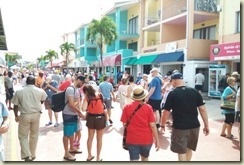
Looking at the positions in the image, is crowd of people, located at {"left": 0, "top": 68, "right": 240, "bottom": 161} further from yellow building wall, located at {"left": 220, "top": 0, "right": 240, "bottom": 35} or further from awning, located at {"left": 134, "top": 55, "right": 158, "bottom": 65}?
awning, located at {"left": 134, "top": 55, "right": 158, "bottom": 65}

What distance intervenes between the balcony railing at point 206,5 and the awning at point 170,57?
348 cm

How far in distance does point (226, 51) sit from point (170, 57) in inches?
195

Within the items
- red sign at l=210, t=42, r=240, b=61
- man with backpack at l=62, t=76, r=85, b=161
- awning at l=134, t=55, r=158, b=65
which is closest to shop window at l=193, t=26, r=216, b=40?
red sign at l=210, t=42, r=240, b=61

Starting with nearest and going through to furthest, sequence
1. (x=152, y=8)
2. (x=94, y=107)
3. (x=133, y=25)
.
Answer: (x=94, y=107), (x=152, y=8), (x=133, y=25)

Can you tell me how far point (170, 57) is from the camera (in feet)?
68.2

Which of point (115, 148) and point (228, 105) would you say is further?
point (228, 105)

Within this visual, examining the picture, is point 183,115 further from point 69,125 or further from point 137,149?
point 69,125

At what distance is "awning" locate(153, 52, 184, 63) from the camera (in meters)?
19.7

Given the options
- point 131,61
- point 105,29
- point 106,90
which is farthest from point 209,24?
point 106,90

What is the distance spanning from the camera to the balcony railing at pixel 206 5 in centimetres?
2023

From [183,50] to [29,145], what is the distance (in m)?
15.7

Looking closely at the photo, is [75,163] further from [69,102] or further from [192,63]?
[192,63]

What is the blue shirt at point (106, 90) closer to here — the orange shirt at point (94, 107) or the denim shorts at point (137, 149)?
→ the orange shirt at point (94, 107)

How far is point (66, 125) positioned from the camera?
19.0 feet
